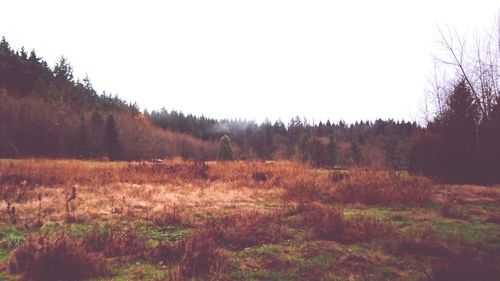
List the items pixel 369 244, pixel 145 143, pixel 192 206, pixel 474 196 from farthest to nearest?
pixel 145 143
pixel 474 196
pixel 192 206
pixel 369 244

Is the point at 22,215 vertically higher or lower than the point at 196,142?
lower

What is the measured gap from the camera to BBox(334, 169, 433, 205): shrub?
10.8 meters

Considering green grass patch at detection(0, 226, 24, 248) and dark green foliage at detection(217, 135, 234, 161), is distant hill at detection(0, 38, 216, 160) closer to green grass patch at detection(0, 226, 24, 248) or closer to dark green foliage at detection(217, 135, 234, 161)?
dark green foliage at detection(217, 135, 234, 161)

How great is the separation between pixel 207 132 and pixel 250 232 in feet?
313

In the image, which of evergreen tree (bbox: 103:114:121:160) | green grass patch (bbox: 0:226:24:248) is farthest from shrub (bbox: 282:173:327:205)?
evergreen tree (bbox: 103:114:121:160)

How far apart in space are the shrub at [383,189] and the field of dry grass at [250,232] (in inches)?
1.9

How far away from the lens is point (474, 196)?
12336 mm

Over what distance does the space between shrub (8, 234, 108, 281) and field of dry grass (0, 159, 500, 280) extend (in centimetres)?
1

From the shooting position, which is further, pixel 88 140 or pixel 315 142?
pixel 315 142

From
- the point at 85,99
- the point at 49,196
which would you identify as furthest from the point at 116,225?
the point at 85,99

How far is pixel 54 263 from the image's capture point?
15.0 ft

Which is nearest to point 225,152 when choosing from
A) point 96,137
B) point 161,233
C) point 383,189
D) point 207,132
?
point 383,189

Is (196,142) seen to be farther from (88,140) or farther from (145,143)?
(88,140)

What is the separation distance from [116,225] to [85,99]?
6307 centimetres
